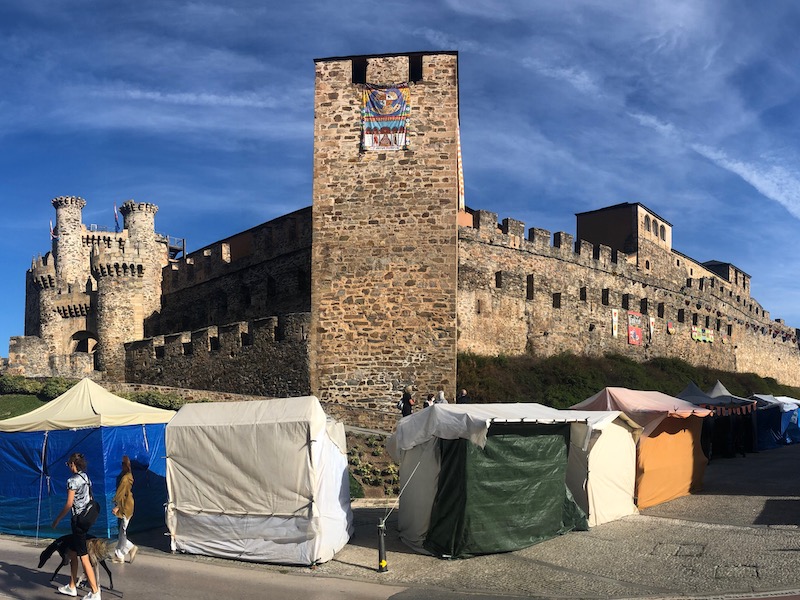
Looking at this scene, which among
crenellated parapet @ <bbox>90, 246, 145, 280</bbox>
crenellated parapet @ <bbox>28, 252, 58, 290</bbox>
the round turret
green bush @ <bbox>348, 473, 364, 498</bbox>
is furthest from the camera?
the round turret

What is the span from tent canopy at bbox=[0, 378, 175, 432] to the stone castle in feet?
28.1

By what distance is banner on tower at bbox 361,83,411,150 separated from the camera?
20484 mm

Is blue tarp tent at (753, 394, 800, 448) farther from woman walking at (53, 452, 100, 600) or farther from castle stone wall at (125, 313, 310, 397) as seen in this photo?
woman walking at (53, 452, 100, 600)

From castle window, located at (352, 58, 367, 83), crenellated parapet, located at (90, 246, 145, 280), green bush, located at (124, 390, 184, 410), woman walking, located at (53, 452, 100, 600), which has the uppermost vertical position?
castle window, located at (352, 58, 367, 83)

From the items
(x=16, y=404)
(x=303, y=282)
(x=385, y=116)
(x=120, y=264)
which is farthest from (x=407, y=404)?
(x=120, y=264)

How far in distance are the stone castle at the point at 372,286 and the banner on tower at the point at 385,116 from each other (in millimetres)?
37

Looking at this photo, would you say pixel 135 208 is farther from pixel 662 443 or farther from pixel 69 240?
pixel 662 443

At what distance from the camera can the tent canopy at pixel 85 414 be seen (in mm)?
11289

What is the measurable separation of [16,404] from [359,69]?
47.9ft

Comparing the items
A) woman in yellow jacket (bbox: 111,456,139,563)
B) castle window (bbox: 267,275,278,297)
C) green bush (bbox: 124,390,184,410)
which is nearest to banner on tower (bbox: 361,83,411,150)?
castle window (bbox: 267,275,278,297)

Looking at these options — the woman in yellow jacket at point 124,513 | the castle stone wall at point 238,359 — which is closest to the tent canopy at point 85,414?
the woman in yellow jacket at point 124,513

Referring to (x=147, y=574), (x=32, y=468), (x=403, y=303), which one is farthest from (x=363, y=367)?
(x=147, y=574)

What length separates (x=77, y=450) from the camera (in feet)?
37.2

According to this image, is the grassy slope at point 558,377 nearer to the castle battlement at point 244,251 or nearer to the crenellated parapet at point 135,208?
the castle battlement at point 244,251
